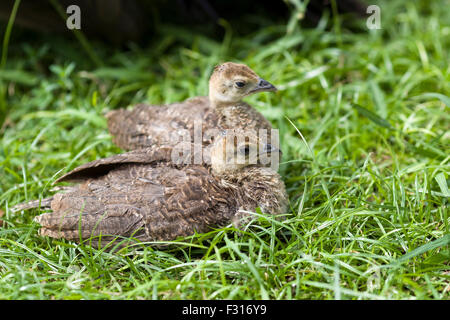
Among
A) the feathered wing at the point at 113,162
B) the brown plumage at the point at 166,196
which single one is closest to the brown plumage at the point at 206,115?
the feathered wing at the point at 113,162

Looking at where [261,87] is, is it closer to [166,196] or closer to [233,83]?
[233,83]

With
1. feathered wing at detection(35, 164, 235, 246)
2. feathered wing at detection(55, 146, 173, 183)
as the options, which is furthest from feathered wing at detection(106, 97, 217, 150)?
feathered wing at detection(35, 164, 235, 246)

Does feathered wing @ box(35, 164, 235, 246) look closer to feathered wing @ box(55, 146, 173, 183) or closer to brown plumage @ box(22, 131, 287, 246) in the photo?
brown plumage @ box(22, 131, 287, 246)

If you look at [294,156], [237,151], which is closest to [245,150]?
[237,151]

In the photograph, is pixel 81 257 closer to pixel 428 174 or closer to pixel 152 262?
pixel 152 262

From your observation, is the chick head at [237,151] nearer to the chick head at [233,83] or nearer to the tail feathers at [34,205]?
the chick head at [233,83]

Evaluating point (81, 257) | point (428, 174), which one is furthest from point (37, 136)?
point (428, 174)
